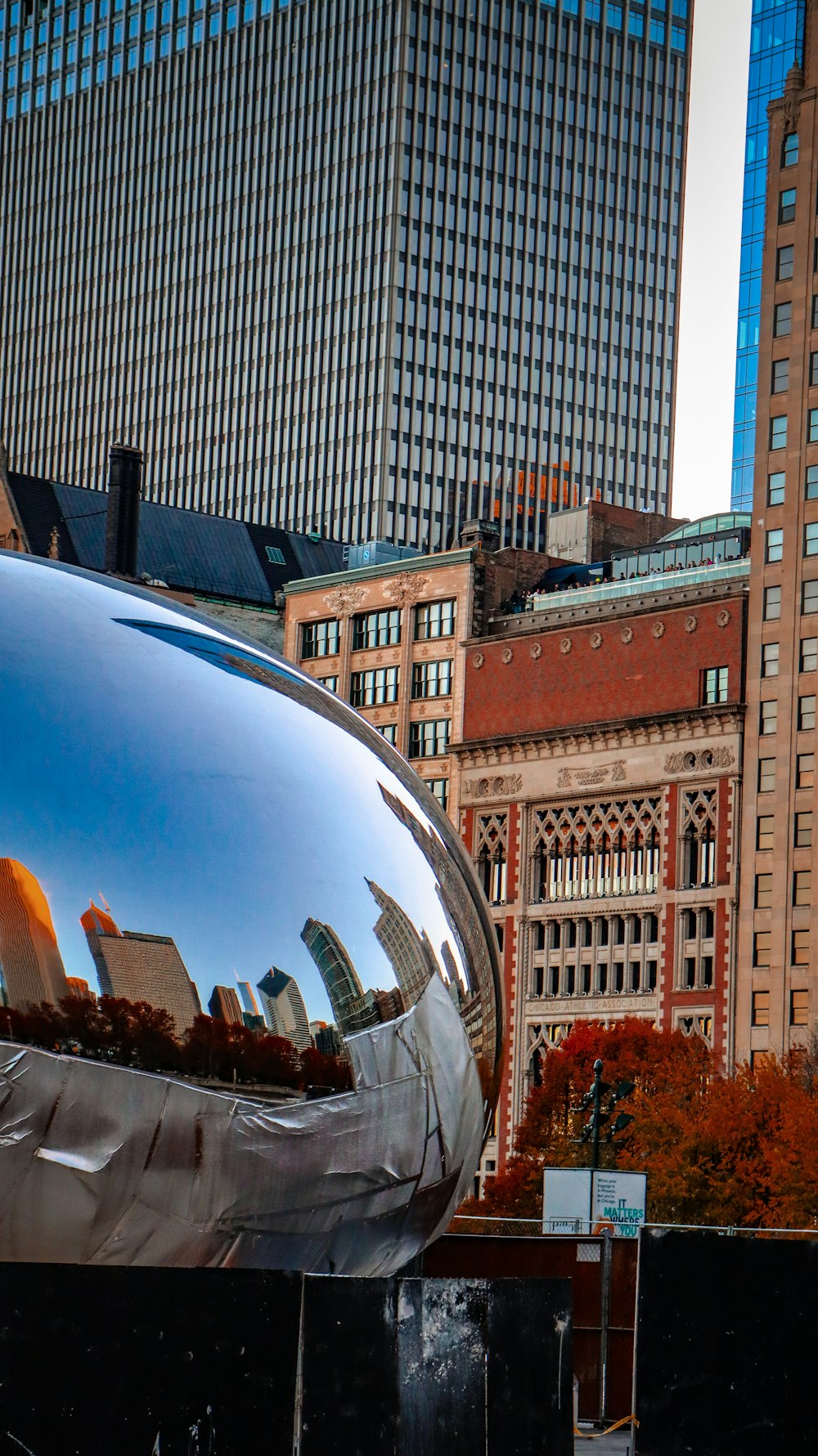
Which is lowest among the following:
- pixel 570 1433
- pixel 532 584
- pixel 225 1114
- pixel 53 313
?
pixel 570 1433

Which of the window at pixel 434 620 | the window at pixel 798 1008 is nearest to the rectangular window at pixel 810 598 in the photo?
the window at pixel 798 1008

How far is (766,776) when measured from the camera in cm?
8588

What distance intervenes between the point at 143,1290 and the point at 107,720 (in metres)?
2.29

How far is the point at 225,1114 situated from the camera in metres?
9.70

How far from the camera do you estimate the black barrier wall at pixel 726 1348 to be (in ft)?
39.5

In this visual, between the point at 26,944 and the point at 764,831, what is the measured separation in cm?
7758

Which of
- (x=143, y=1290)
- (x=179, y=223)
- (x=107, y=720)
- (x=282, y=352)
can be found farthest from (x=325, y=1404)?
(x=179, y=223)

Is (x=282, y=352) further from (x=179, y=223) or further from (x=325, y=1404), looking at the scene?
(x=325, y=1404)

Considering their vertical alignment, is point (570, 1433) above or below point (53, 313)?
below

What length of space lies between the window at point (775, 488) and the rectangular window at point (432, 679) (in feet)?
52.7

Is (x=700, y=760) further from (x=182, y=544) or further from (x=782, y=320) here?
(x=182, y=544)

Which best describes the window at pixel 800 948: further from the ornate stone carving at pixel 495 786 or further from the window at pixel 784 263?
the window at pixel 784 263

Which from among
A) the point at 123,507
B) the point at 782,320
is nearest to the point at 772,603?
the point at 782,320

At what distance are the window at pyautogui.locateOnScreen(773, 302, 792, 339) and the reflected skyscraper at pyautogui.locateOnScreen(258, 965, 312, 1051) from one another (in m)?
83.5
